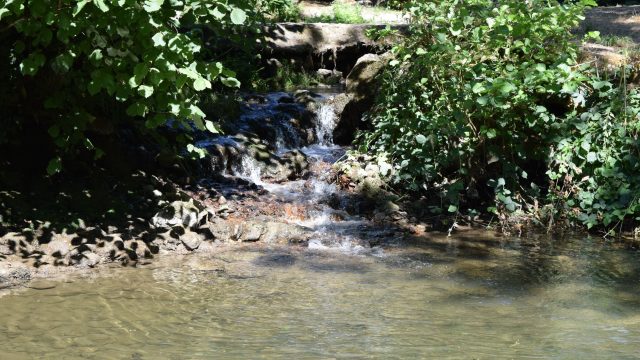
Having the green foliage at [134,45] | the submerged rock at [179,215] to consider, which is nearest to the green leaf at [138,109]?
the green foliage at [134,45]

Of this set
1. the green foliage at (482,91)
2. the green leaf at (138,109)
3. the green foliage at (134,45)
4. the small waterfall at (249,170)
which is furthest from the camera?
the small waterfall at (249,170)

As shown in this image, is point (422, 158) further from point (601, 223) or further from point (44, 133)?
point (44, 133)

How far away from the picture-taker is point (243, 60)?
13.6m

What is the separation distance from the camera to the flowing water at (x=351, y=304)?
4289mm

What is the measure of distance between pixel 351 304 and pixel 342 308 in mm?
124

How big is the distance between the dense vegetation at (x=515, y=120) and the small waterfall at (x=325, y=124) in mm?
2489

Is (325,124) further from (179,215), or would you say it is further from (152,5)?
(152,5)

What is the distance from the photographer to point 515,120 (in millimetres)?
8180

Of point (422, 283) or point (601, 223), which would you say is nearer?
point (422, 283)

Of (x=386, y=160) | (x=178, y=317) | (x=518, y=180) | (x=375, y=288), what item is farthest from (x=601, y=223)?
(x=178, y=317)

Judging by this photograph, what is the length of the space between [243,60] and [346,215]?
616 cm

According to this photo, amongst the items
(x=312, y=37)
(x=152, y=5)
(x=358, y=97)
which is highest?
(x=312, y=37)

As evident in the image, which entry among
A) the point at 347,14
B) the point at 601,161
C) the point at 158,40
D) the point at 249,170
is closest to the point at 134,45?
the point at 158,40

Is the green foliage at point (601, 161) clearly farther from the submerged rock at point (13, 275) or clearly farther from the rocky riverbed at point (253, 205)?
the submerged rock at point (13, 275)
